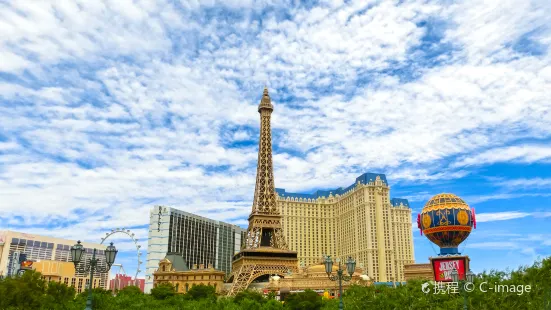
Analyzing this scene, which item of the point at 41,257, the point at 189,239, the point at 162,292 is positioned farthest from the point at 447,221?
the point at 41,257

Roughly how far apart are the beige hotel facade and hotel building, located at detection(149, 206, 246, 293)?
31692 millimetres

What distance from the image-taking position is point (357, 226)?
5743 inches

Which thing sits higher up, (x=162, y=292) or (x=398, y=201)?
(x=398, y=201)

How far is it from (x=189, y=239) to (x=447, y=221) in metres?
117

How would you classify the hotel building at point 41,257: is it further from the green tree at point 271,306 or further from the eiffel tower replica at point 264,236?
the green tree at point 271,306

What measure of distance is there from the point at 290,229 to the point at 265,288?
69.9 meters

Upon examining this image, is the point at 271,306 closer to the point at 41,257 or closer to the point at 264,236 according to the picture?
the point at 264,236

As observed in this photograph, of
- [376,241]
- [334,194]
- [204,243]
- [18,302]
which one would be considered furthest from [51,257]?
[18,302]

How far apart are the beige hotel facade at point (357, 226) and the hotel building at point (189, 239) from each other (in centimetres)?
3169

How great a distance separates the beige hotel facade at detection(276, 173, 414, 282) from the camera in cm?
13888

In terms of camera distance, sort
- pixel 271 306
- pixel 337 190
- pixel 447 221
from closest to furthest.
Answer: pixel 271 306, pixel 447 221, pixel 337 190

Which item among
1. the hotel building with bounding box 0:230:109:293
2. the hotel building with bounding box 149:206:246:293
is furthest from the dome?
the hotel building with bounding box 0:230:109:293

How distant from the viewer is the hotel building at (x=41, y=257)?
14925 centimetres

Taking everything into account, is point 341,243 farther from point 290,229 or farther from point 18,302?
point 18,302
